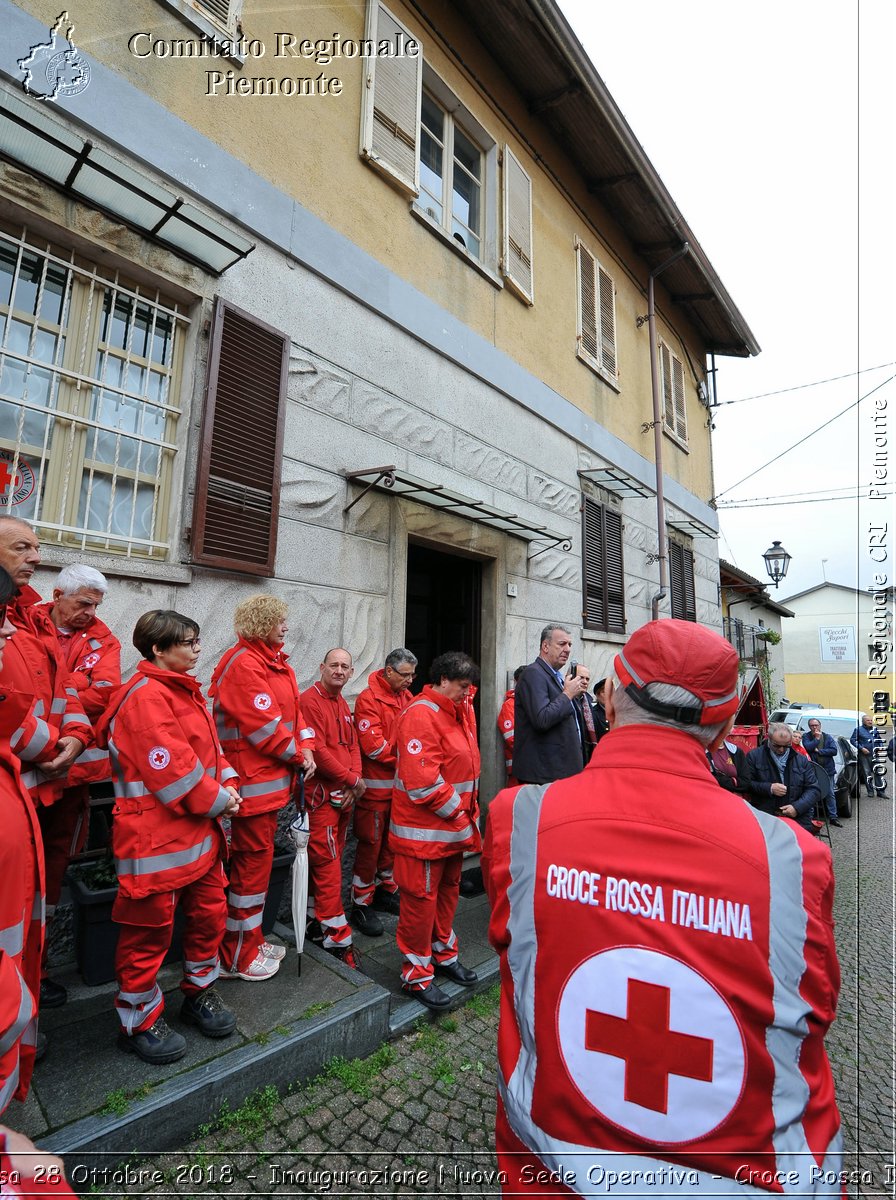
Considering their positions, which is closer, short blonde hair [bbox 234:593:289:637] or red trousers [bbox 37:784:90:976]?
red trousers [bbox 37:784:90:976]

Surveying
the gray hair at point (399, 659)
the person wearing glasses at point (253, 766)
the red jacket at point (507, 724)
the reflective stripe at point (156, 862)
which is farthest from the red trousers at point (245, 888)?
the red jacket at point (507, 724)

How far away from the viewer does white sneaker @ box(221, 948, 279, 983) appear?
3189 mm

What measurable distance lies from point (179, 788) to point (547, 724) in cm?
256

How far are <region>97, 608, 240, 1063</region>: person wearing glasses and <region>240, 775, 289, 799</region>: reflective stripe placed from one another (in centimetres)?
32

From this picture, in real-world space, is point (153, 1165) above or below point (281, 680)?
below

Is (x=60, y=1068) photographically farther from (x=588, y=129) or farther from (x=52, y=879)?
(x=588, y=129)

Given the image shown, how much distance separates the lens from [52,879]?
3.02m

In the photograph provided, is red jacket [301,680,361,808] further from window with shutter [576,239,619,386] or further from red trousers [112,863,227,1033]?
window with shutter [576,239,619,386]

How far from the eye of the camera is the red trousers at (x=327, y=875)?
3.77 m

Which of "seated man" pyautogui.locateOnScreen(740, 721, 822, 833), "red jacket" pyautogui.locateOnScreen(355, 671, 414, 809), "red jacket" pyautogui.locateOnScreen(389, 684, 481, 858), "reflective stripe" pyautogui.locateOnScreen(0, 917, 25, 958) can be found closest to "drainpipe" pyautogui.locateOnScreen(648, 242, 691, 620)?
"seated man" pyautogui.locateOnScreen(740, 721, 822, 833)

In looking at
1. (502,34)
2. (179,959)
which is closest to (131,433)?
(179,959)

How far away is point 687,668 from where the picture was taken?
133cm

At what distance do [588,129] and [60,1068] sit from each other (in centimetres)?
1082

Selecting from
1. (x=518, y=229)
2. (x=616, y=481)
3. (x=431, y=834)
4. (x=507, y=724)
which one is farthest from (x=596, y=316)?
(x=431, y=834)
